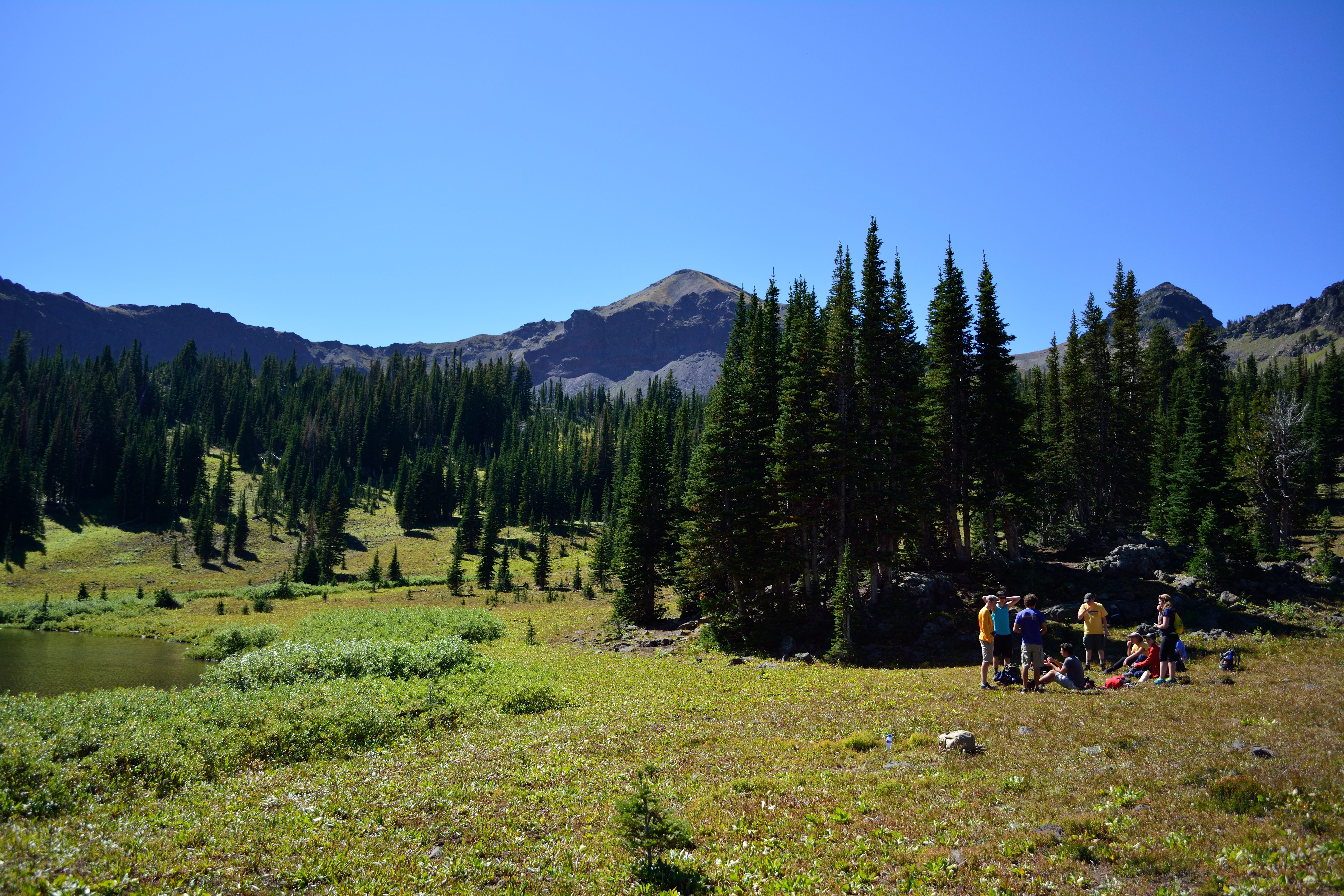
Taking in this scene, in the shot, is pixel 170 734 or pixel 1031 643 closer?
pixel 170 734

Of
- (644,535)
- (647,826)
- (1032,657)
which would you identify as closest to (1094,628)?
(1032,657)

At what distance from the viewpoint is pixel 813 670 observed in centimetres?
2642

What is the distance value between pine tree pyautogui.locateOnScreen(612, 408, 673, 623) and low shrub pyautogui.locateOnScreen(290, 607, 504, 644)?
31.8ft

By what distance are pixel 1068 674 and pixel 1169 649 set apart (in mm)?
2979

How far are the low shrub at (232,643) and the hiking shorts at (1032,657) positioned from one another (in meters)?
42.9

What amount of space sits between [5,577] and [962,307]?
117918 mm

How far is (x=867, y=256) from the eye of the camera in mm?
34844

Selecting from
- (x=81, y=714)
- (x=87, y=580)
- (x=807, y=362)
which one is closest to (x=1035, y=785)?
(x=81, y=714)

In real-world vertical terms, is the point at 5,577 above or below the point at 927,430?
below

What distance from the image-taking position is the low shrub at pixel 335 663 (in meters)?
28.4

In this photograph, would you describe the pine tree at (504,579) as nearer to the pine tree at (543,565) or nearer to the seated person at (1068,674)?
the pine tree at (543,565)

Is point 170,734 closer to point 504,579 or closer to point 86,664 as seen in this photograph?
point 86,664

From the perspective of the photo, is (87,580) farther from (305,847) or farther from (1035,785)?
(1035,785)

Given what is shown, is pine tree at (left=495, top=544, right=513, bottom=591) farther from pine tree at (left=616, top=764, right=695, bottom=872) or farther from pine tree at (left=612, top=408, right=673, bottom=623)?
pine tree at (left=616, top=764, right=695, bottom=872)
